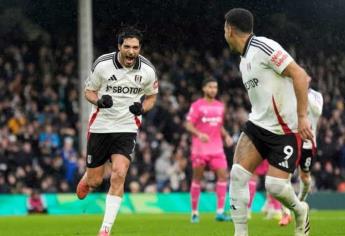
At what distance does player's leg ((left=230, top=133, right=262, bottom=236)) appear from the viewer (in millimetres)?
9414

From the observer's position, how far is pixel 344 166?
26469 millimetres

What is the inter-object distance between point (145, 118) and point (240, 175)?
17475mm

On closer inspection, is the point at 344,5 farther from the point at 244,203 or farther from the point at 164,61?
the point at 244,203

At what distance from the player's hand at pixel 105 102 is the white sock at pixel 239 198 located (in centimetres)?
224

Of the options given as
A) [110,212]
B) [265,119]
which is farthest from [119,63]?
[265,119]


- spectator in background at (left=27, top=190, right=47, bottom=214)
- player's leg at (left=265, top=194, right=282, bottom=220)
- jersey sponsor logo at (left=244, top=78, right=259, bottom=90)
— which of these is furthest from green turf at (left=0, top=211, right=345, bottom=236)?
spectator in background at (left=27, top=190, right=47, bottom=214)

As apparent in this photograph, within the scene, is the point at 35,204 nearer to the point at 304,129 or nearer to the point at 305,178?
the point at 305,178

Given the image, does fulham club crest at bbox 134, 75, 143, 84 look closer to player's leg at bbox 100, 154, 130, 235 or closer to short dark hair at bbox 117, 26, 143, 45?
short dark hair at bbox 117, 26, 143, 45

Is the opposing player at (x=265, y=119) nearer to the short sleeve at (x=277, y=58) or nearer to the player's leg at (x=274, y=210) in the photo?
the short sleeve at (x=277, y=58)

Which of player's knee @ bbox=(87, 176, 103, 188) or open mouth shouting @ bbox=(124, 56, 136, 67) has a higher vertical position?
open mouth shouting @ bbox=(124, 56, 136, 67)

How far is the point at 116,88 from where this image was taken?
1148 cm

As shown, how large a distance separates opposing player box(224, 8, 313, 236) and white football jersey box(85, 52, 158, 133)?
A: 2188mm

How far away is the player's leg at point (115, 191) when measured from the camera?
10.6m

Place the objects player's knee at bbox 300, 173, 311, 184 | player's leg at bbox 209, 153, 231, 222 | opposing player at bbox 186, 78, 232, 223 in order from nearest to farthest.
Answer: player's knee at bbox 300, 173, 311, 184, player's leg at bbox 209, 153, 231, 222, opposing player at bbox 186, 78, 232, 223
